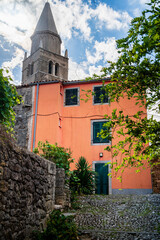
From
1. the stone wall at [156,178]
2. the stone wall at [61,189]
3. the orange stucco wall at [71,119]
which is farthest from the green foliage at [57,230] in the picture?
the orange stucco wall at [71,119]

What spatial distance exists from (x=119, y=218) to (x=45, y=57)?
98.1ft

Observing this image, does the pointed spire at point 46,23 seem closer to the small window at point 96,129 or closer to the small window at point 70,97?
the small window at point 70,97

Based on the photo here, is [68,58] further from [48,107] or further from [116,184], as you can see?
[116,184]

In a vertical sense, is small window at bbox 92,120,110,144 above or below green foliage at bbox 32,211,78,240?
above

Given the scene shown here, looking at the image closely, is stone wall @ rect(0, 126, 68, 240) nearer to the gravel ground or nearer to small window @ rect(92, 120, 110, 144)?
the gravel ground

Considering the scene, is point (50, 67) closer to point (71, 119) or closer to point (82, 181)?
point (71, 119)

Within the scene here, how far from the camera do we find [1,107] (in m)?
4.30

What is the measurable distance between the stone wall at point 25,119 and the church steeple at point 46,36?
2149 centimetres

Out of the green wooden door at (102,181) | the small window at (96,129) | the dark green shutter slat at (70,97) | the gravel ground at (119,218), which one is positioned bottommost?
the gravel ground at (119,218)

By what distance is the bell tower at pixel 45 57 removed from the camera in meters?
33.0

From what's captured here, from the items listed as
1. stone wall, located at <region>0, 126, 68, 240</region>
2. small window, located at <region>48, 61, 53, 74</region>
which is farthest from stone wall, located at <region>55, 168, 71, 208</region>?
Answer: small window, located at <region>48, 61, 53, 74</region>

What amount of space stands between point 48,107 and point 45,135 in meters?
1.70

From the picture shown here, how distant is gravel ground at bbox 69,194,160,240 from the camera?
17.2 feet

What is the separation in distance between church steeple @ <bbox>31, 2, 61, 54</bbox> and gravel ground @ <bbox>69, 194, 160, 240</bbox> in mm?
30048
